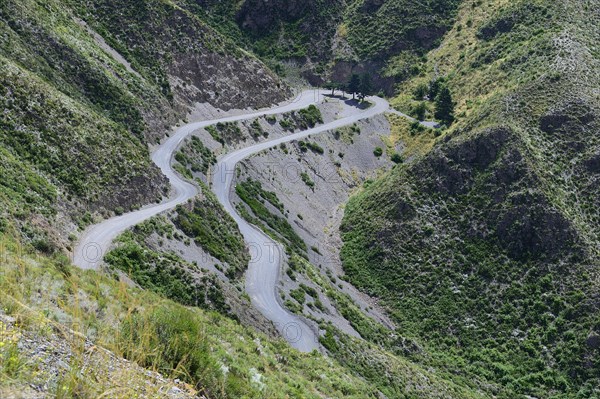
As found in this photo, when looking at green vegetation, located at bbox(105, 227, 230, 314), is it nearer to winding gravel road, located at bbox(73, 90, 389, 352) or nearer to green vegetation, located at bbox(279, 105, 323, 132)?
winding gravel road, located at bbox(73, 90, 389, 352)

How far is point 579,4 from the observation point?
9338 centimetres

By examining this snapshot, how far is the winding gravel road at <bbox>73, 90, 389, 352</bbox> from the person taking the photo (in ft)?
116

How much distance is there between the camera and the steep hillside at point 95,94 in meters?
37.0

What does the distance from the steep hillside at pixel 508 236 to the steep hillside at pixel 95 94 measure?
1111 inches

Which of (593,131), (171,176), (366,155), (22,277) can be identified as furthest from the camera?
(366,155)

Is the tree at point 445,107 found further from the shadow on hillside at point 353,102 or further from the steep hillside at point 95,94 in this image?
the steep hillside at point 95,94

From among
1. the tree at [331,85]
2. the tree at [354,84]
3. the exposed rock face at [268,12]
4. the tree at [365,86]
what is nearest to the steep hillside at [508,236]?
the tree at [365,86]

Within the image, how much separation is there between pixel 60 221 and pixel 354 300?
31.7m

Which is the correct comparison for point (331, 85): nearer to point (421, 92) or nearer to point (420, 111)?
point (421, 92)

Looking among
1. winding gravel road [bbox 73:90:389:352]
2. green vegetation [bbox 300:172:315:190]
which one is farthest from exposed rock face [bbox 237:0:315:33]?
green vegetation [bbox 300:172:315:190]

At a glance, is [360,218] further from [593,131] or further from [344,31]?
[344,31]

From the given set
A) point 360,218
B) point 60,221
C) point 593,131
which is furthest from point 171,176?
point 593,131

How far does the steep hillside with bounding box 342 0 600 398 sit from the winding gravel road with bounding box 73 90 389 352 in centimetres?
1513

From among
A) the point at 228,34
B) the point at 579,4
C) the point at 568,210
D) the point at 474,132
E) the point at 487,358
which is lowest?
the point at 487,358
